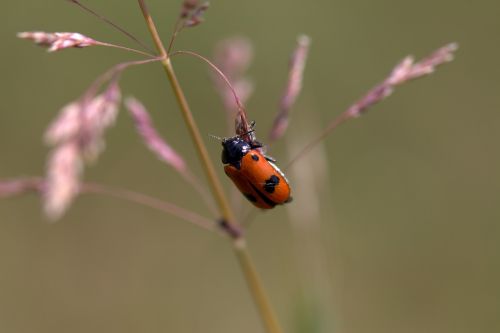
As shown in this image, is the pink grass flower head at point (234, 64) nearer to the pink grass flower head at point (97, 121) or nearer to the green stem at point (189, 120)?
the green stem at point (189, 120)

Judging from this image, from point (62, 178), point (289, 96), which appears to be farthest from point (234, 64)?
point (62, 178)

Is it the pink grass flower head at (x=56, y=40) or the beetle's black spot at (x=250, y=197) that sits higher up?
the pink grass flower head at (x=56, y=40)

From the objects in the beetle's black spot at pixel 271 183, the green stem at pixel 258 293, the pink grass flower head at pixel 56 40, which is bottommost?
the green stem at pixel 258 293

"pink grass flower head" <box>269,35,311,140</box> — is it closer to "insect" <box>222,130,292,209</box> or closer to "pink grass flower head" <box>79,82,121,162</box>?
"insect" <box>222,130,292,209</box>

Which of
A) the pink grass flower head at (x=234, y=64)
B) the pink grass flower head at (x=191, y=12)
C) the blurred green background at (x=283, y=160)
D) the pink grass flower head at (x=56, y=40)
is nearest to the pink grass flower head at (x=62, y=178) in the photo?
the pink grass flower head at (x=56, y=40)

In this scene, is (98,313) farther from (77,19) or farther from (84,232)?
(77,19)

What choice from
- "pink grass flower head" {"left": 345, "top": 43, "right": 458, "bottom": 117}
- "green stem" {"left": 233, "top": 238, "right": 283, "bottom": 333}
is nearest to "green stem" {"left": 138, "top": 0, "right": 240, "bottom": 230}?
"green stem" {"left": 233, "top": 238, "right": 283, "bottom": 333}

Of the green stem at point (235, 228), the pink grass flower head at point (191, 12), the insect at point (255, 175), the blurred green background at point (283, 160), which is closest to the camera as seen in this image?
the pink grass flower head at point (191, 12)

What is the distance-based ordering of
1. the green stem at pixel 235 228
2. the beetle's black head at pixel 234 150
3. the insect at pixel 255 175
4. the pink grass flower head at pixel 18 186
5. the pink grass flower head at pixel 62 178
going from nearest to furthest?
1. the pink grass flower head at pixel 62 178
2. the green stem at pixel 235 228
3. the pink grass flower head at pixel 18 186
4. the insect at pixel 255 175
5. the beetle's black head at pixel 234 150
